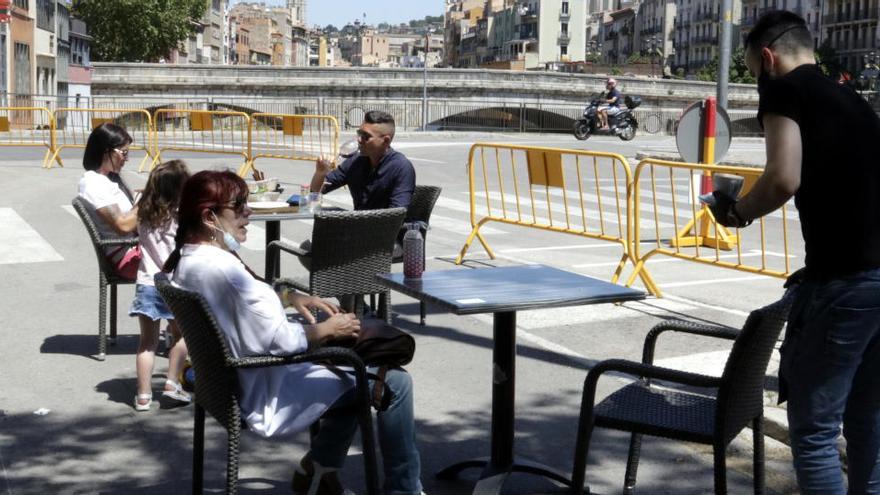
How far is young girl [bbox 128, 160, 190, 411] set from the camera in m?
5.78

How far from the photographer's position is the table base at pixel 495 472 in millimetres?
4469

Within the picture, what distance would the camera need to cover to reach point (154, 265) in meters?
6.08

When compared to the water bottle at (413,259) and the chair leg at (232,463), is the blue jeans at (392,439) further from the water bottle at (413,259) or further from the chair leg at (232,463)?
the water bottle at (413,259)

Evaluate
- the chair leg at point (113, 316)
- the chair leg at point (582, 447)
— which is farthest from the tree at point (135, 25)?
the chair leg at point (582, 447)

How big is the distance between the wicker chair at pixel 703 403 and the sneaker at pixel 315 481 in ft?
2.96

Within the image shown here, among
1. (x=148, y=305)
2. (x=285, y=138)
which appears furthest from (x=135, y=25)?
(x=148, y=305)

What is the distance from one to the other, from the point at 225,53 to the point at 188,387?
494 ft

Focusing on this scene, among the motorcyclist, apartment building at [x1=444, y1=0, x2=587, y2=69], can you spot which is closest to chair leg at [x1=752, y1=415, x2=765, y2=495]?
the motorcyclist

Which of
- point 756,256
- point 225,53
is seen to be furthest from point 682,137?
point 225,53

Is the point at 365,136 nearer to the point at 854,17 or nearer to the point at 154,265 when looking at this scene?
the point at 154,265

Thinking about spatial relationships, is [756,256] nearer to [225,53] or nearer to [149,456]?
[149,456]

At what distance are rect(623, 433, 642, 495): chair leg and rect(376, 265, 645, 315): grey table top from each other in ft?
1.78

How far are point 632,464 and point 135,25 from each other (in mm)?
81204

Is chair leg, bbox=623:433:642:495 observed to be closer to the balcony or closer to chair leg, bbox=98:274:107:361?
chair leg, bbox=98:274:107:361
